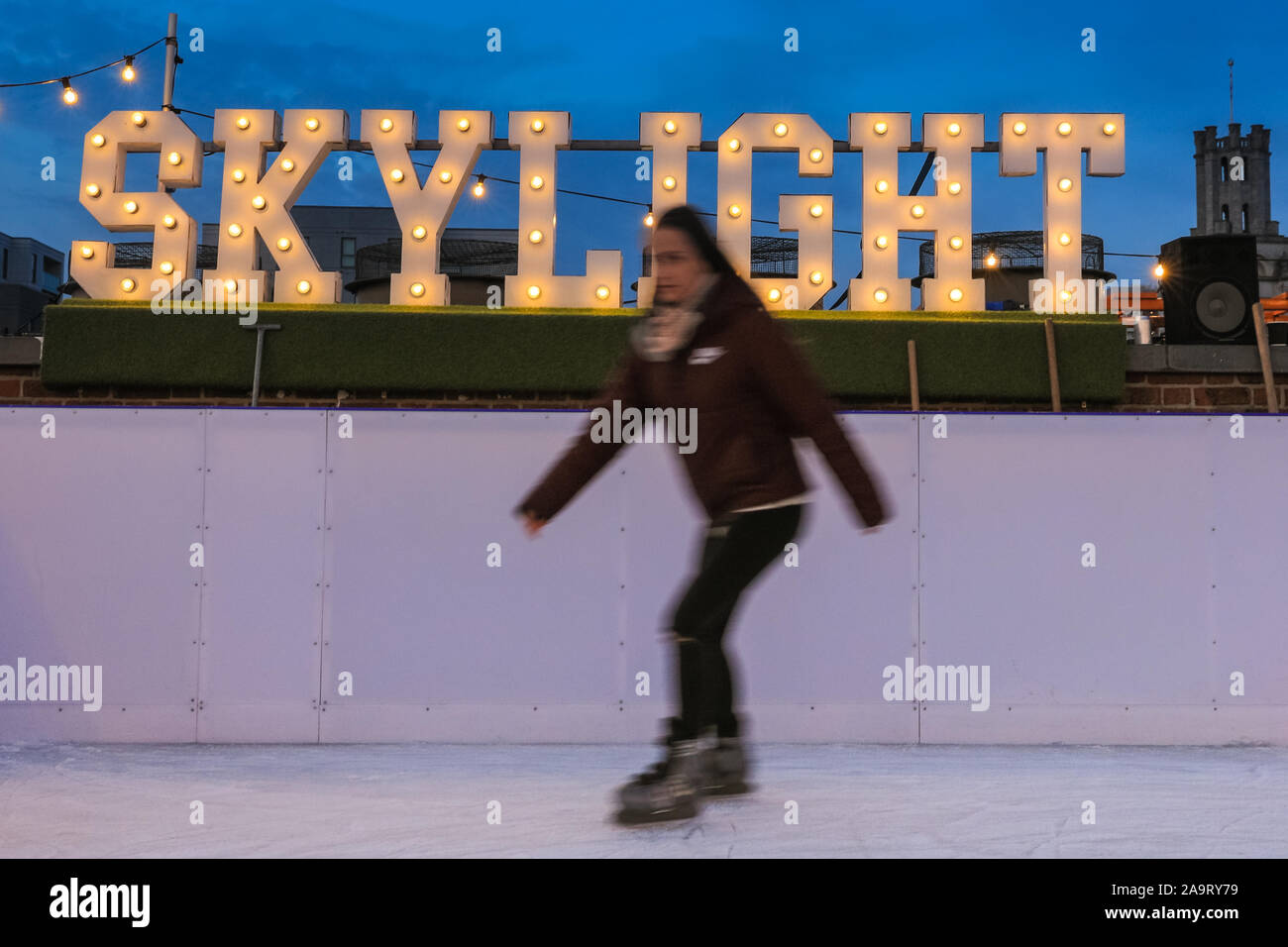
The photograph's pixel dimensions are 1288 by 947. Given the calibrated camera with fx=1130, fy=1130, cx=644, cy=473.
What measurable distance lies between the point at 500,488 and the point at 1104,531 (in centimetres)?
233

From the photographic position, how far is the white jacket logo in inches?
94.9

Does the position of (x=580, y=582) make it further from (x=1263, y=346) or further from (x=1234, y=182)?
(x=1234, y=182)

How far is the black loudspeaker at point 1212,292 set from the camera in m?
7.08

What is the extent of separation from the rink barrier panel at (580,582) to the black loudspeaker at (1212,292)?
3.01 meters

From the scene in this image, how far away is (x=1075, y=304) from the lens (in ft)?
24.5

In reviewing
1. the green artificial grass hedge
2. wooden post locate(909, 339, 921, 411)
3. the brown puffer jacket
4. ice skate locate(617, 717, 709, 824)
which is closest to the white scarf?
the brown puffer jacket

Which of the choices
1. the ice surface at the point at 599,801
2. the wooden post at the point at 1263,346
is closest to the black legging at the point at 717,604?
the ice surface at the point at 599,801

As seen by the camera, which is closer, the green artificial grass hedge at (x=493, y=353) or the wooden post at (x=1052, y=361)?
the wooden post at (x=1052, y=361)

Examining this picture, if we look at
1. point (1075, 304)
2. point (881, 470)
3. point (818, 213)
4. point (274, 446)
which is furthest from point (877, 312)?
point (274, 446)
